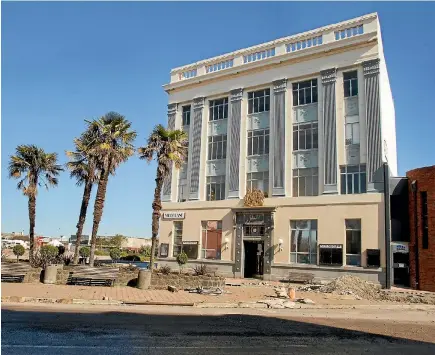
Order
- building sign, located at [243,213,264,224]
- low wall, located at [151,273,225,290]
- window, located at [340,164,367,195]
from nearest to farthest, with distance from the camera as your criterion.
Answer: low wall, located at [151,273,225,290] → window, located at [340,164,367,195] → building sign, located at [243,213,264,224]

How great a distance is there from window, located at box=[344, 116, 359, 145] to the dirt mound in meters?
10.6

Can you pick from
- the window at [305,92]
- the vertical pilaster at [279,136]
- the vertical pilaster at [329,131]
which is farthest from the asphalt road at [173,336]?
the window at [305,92]

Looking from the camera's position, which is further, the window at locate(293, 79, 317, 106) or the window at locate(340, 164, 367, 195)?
the window at locate(293, 79, 317, 106)

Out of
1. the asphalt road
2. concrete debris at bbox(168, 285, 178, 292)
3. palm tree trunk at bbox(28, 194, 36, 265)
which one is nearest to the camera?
the asphalt road

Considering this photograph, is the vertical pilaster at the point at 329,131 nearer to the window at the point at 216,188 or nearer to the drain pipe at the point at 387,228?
the drain pipe at the point at 387,228

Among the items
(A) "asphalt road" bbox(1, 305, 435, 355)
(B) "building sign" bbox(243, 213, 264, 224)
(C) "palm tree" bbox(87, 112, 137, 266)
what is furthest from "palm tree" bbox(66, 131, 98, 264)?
(A) "asphalt road" bbox(1, 305, 435, 355)

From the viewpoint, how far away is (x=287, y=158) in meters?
33.2

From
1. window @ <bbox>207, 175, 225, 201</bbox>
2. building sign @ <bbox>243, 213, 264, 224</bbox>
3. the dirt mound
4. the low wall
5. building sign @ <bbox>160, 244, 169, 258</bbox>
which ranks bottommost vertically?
the dirt mound

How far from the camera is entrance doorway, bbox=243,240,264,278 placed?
33.8 meters

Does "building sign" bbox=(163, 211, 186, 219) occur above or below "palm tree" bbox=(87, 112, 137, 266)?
below

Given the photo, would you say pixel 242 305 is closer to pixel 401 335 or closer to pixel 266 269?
pixel 401 335

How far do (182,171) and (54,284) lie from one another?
19.2 m

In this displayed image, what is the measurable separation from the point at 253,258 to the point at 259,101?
13.7m

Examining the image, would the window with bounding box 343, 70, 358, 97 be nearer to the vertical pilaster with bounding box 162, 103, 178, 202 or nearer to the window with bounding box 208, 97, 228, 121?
the window with bounding box 208, 97, 228, 121
